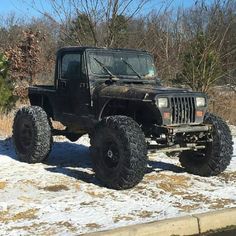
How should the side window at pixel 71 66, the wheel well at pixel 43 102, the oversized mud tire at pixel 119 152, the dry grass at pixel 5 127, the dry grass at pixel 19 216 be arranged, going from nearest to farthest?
the dry grass at pixel 19 216
the oversized mud tire at pixel 119 152
the side window at pixel 71 66
the wheel well at pixel 43 102
the dry grass at pixel 5 127

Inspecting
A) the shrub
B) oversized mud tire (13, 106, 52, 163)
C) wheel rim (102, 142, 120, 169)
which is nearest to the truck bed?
oversized mud tire (13, 106, 52, 163)

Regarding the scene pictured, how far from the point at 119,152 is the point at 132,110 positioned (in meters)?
0.96

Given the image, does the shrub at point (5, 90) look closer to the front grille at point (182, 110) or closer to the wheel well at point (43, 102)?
the wheel well at point (43, 102)

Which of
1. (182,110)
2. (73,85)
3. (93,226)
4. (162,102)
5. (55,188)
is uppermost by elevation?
(73,85)

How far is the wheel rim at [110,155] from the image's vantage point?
706cm

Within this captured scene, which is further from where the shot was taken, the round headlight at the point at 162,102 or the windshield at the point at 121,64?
the windshield at the point at 121,64

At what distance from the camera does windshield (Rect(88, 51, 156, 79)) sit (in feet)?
26.2

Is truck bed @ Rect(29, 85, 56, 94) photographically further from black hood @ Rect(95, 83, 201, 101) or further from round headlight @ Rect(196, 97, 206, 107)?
round headlight @ Rect(196, 97, 206, 107)

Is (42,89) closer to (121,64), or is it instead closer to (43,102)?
(43,102)

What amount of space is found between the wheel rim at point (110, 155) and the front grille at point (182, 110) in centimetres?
89

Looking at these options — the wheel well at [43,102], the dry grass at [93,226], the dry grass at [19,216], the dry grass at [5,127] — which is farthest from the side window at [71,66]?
the dry grass at [5,127]

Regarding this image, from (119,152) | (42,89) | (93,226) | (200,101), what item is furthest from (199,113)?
(42,89)

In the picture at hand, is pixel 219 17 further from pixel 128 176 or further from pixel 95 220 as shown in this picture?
pixel 95 220

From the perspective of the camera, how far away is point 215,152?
299 inches
